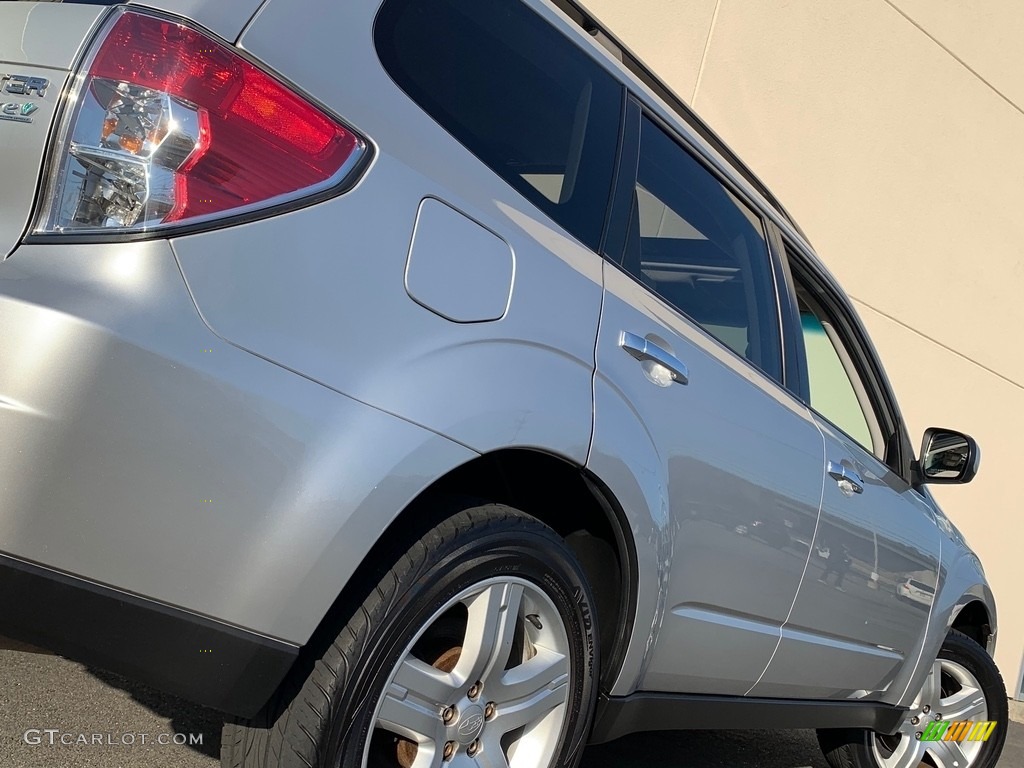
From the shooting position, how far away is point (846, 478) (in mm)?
2902

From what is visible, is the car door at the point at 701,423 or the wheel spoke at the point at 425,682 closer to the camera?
the wheel spoke at the point at 425,682

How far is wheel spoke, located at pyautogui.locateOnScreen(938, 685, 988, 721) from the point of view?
12.4 ft

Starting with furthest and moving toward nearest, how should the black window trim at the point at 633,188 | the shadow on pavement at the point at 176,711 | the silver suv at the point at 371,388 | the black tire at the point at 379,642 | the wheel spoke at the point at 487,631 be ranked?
the shadow on pavement at the point at 176,711 < the black window trim at the point at 633,188 < the wheel spoke at the point at 487,631 < the black tire at the point at 379,642 < the silver suv at the point at 371,388

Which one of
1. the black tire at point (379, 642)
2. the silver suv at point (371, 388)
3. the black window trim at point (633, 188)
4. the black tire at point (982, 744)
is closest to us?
the silver suv at point (371, 388)

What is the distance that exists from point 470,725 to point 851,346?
7.03 ft

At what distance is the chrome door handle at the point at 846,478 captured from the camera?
2.83m

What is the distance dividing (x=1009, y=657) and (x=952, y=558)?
6355 mm

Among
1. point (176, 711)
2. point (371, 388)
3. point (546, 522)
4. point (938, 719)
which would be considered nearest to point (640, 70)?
point (546, 522)

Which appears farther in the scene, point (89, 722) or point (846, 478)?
point (846, 478)

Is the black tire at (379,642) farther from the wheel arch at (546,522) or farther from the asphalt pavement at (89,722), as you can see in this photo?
the asphalt pavement at (89,722)

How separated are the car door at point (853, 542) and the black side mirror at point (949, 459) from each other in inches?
3.6

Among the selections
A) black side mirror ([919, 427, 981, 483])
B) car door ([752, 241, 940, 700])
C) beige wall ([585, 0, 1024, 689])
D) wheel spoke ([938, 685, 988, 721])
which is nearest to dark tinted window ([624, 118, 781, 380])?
car door ([752, 241, 940, 700])

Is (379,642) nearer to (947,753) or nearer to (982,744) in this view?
(947,753)

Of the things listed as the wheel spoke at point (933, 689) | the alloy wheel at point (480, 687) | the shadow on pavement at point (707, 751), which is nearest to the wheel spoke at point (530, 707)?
the alloy wheel at point (480, 687)
